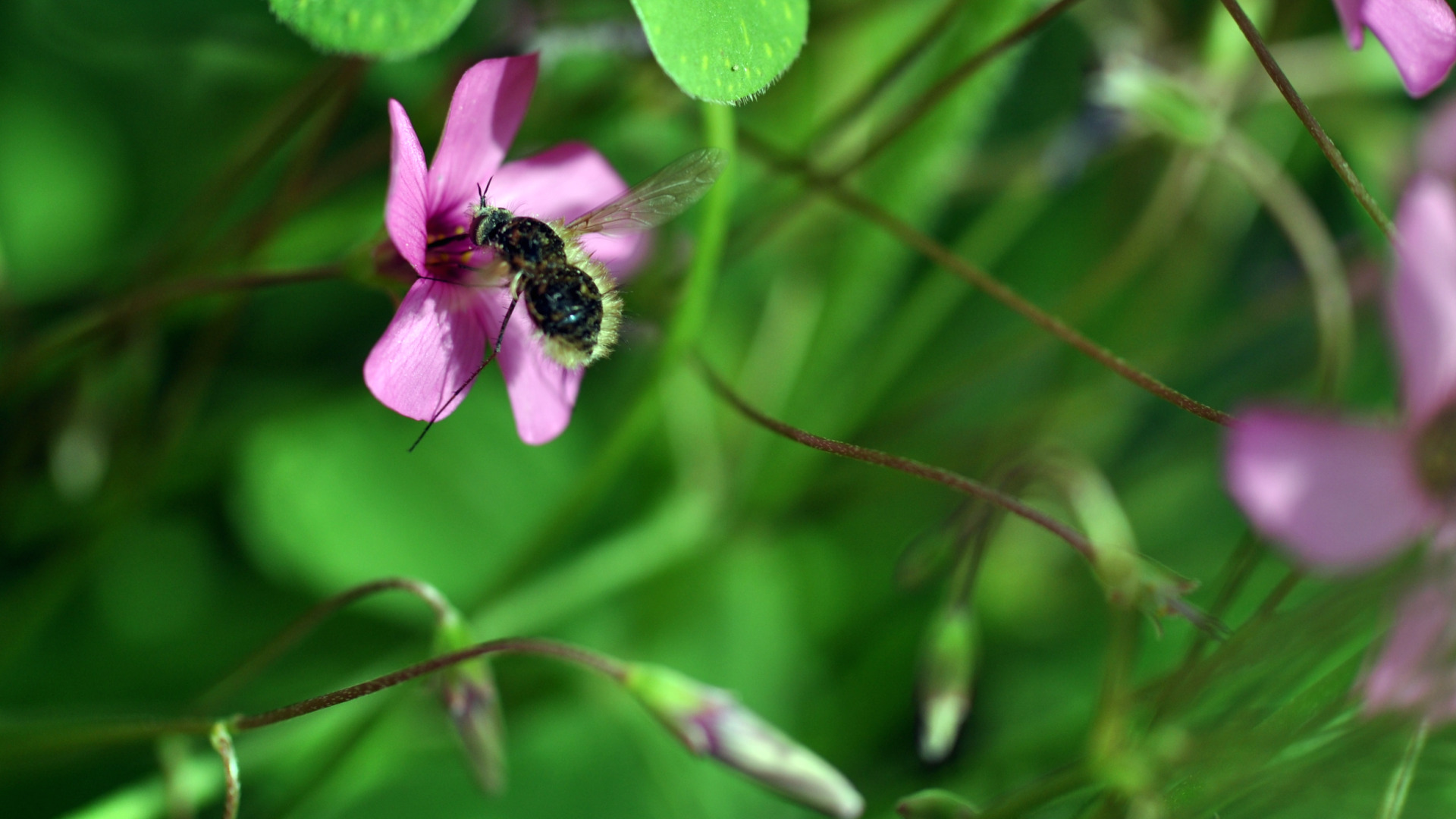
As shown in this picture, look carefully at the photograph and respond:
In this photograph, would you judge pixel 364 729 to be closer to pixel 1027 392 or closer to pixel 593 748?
pixel 593 748

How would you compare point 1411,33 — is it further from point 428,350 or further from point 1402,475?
point 428,350

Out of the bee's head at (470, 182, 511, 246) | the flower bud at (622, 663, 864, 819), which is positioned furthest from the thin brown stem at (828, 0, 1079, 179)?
the flower bud at (622, 663, 864, 819)

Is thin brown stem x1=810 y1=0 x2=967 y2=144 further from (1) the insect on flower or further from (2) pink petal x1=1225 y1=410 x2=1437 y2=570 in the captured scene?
(2) pink petal x1=1225 y1=410 x2=1437 y2=570

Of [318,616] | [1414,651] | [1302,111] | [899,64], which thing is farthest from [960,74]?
[318,616]

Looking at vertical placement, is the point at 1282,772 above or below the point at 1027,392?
below

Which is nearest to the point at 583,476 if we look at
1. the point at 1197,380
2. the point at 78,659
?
the point at 78,659

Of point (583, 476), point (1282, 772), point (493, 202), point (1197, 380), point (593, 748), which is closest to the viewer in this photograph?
point (1282, 772)
